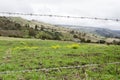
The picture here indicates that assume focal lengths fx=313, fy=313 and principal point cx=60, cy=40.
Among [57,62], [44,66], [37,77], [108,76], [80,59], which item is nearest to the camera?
[37,77]

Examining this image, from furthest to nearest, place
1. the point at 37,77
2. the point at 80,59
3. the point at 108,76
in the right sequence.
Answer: the point at 80,59, the point at 108,76, the point at 37,77

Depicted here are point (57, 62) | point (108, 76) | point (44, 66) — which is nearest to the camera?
point (108, 76)

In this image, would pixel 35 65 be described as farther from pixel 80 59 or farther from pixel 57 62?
pixel 80 59

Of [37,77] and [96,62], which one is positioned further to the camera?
[96,62]

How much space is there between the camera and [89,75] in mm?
17109

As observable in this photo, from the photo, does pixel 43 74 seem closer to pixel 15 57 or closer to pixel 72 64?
pixel 72 64

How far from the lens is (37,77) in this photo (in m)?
15.9

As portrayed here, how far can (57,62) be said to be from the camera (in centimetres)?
2025

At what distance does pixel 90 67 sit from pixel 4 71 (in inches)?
206

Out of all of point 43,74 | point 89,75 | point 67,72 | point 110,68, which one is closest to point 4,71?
point 43,74

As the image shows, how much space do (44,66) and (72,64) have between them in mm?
2083

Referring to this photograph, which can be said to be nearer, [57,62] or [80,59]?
[57,62]

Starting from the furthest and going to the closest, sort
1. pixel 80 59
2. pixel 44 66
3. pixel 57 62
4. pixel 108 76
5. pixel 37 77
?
pixel 80 59 < pixel 57 62 < pixel 44 66 < pixel 108 76 < pixel 37 77

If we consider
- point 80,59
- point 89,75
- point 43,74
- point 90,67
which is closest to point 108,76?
point 89,75
